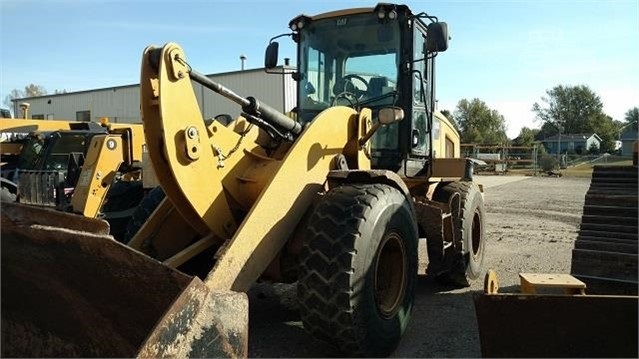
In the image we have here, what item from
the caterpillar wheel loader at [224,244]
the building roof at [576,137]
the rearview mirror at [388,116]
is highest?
the building roof at [576,137]

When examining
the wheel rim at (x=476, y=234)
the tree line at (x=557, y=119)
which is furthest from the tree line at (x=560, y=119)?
the wheel rim at (x=476, y=234)

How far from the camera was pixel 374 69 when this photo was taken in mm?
5547

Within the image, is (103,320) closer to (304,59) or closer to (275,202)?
(275,202)

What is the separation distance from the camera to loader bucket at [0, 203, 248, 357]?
2.63 meters

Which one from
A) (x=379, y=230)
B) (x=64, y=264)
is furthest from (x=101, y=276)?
(x=379, y=230)

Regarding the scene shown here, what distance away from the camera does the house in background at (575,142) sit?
72.3 m

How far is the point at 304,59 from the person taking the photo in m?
5.82

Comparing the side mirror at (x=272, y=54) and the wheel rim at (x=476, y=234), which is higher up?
the side mirror at (x=272, y=54)

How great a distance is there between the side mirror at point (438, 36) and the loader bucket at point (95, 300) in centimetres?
300

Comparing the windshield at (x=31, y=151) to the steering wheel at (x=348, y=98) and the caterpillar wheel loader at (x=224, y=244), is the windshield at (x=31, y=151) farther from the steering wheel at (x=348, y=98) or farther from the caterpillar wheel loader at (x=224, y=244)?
the caterpillar wheel loader at (x=224, y=244)

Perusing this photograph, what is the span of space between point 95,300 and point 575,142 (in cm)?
7914

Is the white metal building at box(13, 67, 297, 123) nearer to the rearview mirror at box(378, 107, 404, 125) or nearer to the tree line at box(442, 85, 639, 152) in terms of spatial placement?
the rearview mirror at box(378, 107, 404, 125)

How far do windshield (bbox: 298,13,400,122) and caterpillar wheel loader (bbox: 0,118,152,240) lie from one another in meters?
2.47

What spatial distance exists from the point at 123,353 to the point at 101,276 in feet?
1.90
